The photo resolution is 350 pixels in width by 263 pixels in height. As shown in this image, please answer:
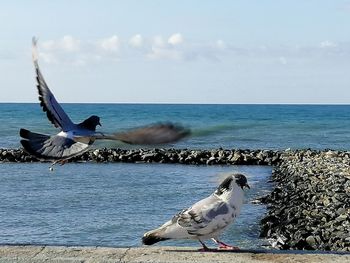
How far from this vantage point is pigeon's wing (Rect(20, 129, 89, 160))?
388 cm

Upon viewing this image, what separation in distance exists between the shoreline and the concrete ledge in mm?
815

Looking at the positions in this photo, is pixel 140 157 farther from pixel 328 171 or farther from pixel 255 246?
pixel 255 246

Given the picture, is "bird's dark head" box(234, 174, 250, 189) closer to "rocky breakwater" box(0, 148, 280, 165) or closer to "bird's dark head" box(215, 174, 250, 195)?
"bird's dark head" box(215, 174, 250, 195)

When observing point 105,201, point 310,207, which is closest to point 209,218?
point 310,207

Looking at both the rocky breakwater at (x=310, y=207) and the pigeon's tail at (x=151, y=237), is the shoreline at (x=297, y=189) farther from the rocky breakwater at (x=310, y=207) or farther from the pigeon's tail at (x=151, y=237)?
the pigeon's tail at (x=151, y=237)

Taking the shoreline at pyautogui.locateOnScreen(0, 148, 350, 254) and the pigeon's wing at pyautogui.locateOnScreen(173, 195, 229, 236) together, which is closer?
the pigeon's wing at pyautogui.locateOnScreen(173, 195, 229, 236)

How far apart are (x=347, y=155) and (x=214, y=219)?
25.3 metres

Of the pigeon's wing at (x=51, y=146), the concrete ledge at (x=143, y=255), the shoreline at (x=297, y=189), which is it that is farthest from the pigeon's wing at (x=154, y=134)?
the concrete ledge at (x=143, y=255)

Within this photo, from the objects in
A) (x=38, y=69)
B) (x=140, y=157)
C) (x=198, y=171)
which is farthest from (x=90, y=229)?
(x=140, y=157)

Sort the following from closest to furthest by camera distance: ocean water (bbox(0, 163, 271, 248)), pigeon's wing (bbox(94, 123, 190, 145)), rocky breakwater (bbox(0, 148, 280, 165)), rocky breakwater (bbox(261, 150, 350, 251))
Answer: pigeon's wing (bbox(94, 123, 190, 145))
rocky breakwater (bbox(261, 150, 350, 251))
ocean water (bbox(0, 163, 271, 248))
rocky breakwater (bbox(0, 148, 280, 165))

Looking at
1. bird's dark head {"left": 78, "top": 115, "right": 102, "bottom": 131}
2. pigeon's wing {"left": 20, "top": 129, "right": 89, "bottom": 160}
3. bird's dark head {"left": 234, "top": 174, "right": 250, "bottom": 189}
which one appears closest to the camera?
pigeon's wing {"left": 20, "top": 129, "right": 89, "bottom": 160}

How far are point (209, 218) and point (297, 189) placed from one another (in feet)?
45.9

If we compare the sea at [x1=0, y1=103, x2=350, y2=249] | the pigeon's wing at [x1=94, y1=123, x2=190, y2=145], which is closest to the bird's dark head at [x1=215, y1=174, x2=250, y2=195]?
the sea at [x1=0, y1=103, x2=350, y2=249]

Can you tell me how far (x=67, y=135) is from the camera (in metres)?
4.07
